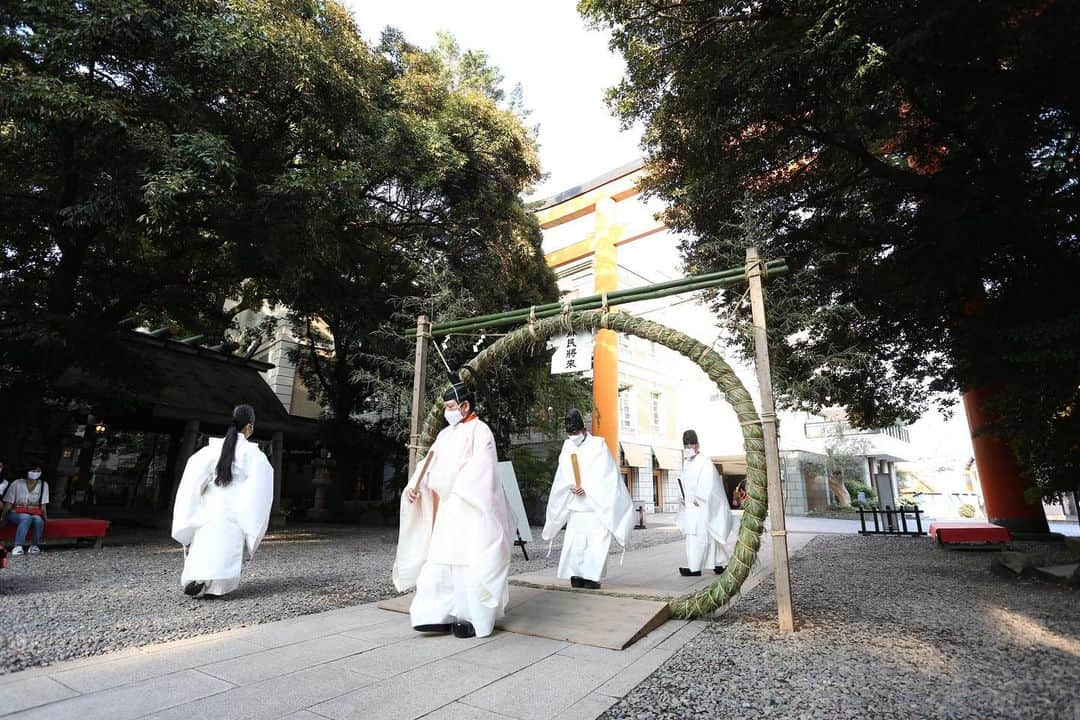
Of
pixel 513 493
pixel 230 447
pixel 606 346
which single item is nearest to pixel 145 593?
pixel 230 447

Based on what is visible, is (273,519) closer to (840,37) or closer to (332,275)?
(332,275)

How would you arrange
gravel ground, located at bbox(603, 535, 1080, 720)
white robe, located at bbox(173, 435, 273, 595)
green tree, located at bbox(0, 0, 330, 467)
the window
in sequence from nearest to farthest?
gravel ground, located at bbox(603, 535, 1080, 720) < white robe, located at bbox(173, 435, 273, 595) < green tree, located at bbox(0, 0, 330, 467) < the window

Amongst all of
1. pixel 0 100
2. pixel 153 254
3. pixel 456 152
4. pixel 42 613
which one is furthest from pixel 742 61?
pixel 153 254

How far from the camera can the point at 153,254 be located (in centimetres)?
1184

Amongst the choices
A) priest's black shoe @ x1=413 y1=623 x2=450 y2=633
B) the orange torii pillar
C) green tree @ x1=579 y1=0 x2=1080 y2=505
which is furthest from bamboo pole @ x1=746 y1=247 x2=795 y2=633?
the orange torii pillar

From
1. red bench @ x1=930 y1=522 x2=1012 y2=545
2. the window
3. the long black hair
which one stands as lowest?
red bench @ x1=930 y1=522 x2=1012 y2=545

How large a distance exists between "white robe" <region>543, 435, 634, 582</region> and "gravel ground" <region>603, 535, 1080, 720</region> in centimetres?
116

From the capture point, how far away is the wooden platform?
11.6 feet

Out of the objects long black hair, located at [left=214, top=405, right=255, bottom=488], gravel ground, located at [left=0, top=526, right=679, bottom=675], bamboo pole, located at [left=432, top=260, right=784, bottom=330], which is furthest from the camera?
long black hair, located at [left=214, top=405, right=255, bottom=488]

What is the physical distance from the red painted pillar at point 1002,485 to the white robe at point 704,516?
7830 mm

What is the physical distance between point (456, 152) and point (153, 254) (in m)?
7.54

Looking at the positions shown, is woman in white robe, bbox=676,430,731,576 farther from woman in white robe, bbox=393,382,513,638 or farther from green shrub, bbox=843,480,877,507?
green shrub, bbox=843,480,877,507

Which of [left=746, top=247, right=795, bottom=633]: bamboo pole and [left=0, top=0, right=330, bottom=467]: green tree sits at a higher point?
[left=0, top=0, right=330, bottom=467]: green tree

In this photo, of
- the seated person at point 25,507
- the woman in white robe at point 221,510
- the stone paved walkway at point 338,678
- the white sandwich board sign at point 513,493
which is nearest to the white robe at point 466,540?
the stone paved walkway at point 338,678
